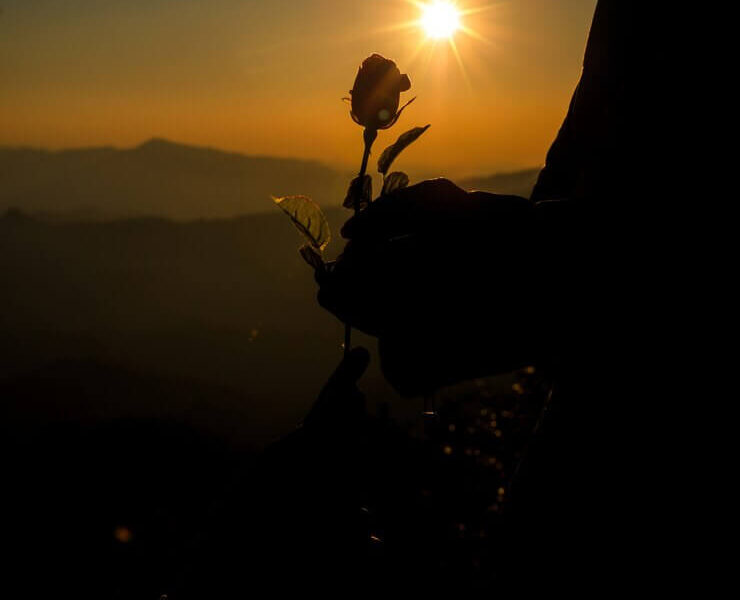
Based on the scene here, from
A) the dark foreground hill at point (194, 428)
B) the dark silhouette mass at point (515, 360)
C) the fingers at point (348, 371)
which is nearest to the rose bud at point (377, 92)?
the dark silhouette mass at point (515, 360)

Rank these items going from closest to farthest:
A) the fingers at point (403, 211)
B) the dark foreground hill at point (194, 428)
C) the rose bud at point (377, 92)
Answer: the rose bud at point (377, 92) → the fingers at point (403, 211) → the dark foreground hill at point (194, 428)

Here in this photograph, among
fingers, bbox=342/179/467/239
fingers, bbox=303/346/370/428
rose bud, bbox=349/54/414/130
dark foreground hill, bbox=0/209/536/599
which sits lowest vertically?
dark foreground hill, bbox=0/209/536/599

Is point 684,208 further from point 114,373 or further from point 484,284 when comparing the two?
point 114,373

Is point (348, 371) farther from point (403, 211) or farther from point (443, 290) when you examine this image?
point (403, 211)

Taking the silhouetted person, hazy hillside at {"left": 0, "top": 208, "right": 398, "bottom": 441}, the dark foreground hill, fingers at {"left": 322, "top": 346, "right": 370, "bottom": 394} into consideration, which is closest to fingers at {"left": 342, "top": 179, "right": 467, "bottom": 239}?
the silhouetted person

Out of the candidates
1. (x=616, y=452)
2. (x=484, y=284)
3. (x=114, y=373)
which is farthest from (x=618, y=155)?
(x=114, y=373)

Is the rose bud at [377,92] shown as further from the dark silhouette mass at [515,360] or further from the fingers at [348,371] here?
the fingers at [348,371]

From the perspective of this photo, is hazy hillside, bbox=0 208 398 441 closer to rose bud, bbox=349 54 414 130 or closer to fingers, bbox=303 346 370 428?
fingers, bbox=303 346 370 428
